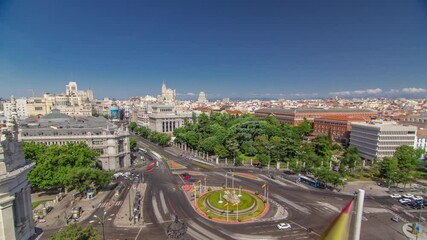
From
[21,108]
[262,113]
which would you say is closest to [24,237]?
[262,113]

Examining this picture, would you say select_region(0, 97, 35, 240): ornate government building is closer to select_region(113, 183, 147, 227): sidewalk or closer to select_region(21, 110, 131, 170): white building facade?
select_region(113, 183, 147, 227): sidewalk

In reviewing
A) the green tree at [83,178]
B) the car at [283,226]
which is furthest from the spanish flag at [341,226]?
the green tree at [83,178]

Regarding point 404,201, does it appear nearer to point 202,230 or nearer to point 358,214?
point 202,230

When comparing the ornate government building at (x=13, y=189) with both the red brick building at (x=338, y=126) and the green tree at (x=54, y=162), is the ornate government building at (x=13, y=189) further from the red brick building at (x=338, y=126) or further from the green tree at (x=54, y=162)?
the red brick building at (x=338, y=126)

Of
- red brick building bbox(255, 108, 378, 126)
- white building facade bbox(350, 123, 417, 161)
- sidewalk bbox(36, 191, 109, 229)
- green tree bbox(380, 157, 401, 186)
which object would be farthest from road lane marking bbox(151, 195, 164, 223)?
red brick building bbox(255, 108, 378, 126)

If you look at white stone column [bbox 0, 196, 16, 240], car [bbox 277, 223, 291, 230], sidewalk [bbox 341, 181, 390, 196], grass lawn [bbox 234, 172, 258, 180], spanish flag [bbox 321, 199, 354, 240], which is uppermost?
spanish flag [bbox 321, 199, 354, 240]

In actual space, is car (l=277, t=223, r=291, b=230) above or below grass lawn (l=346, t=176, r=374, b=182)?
above
